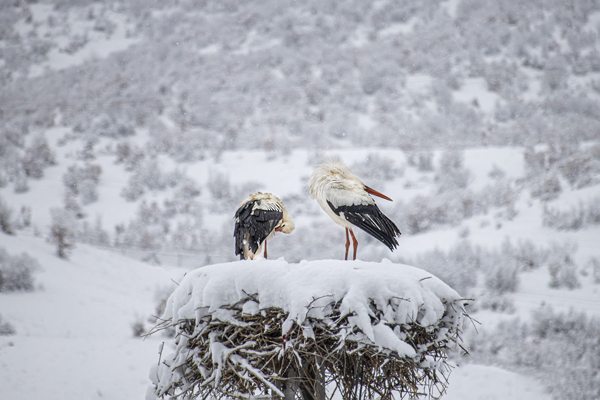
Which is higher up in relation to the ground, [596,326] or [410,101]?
[410,101]

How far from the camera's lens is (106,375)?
5.64m

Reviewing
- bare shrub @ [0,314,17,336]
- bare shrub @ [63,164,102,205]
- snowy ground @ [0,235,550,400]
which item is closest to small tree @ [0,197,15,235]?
snowy ground @ [0,235,550,400]

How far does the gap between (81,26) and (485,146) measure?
1960 cm

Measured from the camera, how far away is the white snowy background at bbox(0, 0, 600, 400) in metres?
6.24

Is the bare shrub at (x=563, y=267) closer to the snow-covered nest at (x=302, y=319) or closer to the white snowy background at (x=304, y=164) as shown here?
the white snowy background at (x=304, y=164)

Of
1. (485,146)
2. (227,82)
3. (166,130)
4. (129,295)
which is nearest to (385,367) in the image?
(129,295)

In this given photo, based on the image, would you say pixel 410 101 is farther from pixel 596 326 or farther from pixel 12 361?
pixel 12 361

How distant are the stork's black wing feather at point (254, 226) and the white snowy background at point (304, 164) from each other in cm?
179

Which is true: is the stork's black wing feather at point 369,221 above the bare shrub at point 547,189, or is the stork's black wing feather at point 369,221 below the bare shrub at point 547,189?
above

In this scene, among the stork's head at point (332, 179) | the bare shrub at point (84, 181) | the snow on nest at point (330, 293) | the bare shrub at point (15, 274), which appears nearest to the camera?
the snow on nest at point (330, 293)

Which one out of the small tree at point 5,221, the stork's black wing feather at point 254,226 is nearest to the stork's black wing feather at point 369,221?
the stork's black wing feather at point 254,226

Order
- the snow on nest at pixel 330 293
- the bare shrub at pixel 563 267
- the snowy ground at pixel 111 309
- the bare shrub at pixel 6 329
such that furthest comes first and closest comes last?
1. the bare shrub at pixel 563 267
2. the bare shrub at pixel 6 329
3. the snowy ground at pixel 111 309
4. the snow on nest at pixel 330 293

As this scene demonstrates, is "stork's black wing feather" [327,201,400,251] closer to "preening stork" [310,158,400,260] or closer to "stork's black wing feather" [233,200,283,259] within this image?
"preening stork" [310,158,400,260]

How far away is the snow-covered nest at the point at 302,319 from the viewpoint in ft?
6.57
